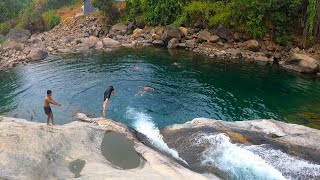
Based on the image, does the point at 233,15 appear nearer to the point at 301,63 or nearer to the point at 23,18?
the point at 301,63

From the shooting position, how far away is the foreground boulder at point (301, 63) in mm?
37250

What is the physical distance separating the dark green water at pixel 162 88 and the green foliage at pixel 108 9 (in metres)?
12.0

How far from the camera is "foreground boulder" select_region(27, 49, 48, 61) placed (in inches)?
1686

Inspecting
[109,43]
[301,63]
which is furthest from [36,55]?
[301,63]

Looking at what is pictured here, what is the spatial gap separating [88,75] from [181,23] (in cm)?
1873

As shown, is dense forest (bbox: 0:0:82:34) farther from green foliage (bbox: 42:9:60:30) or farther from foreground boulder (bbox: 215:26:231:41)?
foreground boulder (bbox: 215:26:231:41)

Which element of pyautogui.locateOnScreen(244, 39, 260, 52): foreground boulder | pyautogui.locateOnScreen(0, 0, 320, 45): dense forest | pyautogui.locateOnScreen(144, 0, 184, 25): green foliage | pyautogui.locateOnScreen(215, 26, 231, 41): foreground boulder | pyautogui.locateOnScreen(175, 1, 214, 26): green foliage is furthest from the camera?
pyautogui.locateOnScreen(144, 0, 184, 25): green foliage

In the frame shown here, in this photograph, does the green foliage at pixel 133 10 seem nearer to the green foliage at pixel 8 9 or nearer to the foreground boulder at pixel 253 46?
the foreground boulder at pixel 253 46

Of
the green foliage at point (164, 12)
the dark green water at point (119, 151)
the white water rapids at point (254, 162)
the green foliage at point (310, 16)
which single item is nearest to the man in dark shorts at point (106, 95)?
the dark green water at point (119, 151)

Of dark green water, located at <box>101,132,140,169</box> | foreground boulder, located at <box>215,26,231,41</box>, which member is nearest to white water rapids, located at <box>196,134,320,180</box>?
dark green water, located at <box>101,132,140,169</box>

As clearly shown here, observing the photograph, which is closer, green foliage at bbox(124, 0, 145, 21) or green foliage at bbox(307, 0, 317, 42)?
green foliage at bbox(307, 0, 317, 42)

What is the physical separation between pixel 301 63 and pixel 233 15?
12023 millimetres

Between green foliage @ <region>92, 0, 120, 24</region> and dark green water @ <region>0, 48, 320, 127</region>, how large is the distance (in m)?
12.0

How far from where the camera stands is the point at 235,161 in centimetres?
1872
